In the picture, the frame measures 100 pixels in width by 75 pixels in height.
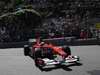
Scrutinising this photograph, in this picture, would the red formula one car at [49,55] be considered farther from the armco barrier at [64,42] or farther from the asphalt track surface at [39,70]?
the armco barrier at [64,42]

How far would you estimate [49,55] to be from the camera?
1305 centimetres

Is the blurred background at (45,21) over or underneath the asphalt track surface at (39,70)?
over

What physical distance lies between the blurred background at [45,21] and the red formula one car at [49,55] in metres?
4.80

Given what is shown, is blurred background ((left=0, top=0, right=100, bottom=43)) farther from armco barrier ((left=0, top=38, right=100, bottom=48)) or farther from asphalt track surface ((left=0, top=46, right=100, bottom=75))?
asphalt track surface ((left=0, top=46, right=100, bottom=75))

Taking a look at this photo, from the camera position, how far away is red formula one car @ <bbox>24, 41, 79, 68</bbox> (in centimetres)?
1184

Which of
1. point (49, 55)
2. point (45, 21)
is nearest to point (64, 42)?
point (49, 55)

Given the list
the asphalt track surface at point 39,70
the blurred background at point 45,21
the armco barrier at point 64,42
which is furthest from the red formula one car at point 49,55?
the blurred background at point 45,21

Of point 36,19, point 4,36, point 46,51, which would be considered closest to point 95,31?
point 36,19

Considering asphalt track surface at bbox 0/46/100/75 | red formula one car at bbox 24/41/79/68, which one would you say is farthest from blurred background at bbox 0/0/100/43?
red formula one car at bbox 24/41/79/68

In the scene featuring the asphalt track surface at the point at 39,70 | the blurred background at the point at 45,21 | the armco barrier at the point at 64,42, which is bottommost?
the asphalt track surface at the point at 39,70

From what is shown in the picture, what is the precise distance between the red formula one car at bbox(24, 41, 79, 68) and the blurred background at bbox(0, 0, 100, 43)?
4800 mm

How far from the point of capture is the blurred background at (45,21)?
61.8ft

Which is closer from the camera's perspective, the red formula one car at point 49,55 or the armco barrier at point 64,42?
the red formula one car at point 49,55

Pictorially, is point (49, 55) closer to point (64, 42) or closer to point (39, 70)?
point (39, 70)
